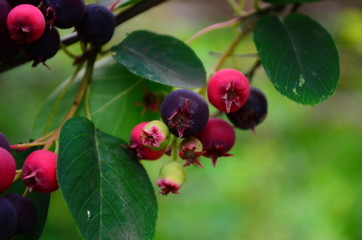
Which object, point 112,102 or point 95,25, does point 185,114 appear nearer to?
point 95,25

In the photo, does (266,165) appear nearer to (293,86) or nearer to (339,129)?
(339,129)

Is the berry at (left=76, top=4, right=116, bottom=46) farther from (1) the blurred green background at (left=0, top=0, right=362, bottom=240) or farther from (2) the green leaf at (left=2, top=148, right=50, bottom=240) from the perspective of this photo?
(1) the blurred green background at (left=0, top=0, right=362, bottom=240)

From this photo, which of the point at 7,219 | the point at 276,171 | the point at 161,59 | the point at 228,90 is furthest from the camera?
the point at 276,171

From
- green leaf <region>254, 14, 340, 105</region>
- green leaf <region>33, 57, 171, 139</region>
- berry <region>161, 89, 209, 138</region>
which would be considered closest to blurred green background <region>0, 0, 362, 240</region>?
green leaf <region>33, 57, 171, 139</region>

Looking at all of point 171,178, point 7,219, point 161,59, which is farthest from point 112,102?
point 7,219

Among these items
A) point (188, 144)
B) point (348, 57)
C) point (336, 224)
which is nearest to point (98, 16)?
point (188, 144)

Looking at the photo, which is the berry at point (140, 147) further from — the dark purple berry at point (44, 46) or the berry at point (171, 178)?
the dark purple berry at point (44, 46)

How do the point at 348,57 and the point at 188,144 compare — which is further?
the point at 348,57
